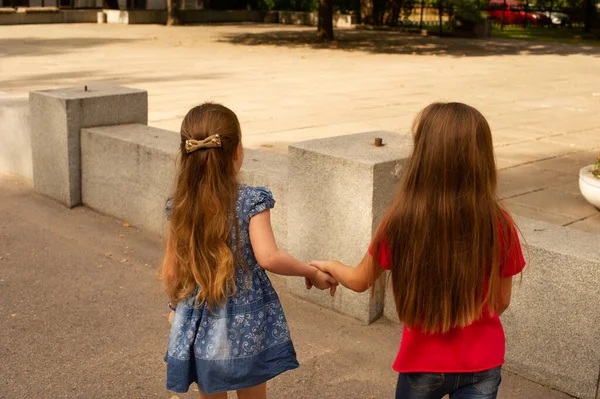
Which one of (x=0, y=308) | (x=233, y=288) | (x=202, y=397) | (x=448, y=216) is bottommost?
(x=0, y=308)

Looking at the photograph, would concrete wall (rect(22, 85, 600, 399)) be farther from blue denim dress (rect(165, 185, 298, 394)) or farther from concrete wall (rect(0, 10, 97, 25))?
concrete wall (rect(0, 10, 97, 25))

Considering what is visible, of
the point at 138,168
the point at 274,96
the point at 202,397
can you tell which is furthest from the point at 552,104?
the point at 202,397

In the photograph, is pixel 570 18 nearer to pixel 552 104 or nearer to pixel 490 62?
pixel 490 62

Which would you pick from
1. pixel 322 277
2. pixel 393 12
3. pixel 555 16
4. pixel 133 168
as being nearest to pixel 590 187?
pixel 133 168

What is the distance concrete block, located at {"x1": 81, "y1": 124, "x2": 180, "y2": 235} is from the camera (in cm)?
711

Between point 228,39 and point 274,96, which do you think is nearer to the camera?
point 274,96

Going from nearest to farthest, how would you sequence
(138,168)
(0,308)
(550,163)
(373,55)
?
(0,308) → (138,168) → (550,163) → (373,55)

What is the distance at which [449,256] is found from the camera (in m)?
2.75

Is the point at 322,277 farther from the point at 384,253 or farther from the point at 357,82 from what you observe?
the point at 357,82

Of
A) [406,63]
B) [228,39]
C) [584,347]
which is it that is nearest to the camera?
[584,347]

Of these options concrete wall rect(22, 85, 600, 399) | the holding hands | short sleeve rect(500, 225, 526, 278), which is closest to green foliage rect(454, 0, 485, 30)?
concrete wall rect(22, 85, 600, 399)

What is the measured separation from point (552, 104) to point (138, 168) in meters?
8.88

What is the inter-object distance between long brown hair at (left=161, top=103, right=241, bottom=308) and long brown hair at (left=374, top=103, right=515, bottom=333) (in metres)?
0.58

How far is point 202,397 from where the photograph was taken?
3.32 metres
